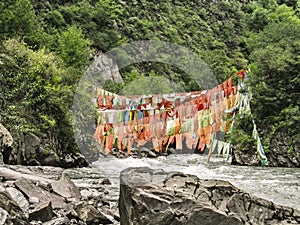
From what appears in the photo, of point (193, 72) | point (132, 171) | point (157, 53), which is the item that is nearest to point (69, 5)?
point (157, 53)

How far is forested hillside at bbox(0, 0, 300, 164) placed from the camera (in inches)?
601

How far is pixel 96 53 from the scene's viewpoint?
1467 inches

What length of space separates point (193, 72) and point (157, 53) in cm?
528

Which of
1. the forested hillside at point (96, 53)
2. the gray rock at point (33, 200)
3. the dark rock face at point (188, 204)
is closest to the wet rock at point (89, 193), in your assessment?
the gray rock at point (33, 200)

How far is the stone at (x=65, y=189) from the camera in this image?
25.6 ft

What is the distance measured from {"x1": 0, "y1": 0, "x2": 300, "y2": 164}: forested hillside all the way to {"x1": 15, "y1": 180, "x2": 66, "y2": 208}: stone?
6.10 m

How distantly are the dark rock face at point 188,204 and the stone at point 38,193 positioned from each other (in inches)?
73.6

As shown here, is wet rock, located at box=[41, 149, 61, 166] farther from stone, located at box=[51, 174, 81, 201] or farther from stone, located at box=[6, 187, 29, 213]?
stone, located at box=[6, 187, 29, 213]

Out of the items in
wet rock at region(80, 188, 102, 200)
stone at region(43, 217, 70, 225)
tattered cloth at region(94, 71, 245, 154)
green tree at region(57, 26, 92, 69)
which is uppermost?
green tree at region(57, 26, 92, 69)

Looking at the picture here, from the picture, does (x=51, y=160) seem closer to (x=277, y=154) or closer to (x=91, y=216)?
(x=91, y=216)

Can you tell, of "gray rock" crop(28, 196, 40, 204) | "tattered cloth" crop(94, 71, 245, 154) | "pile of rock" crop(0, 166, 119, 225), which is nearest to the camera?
"pile of rock" crop(0, 166, 119, 225)

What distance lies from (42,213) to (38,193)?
1144 millimetres

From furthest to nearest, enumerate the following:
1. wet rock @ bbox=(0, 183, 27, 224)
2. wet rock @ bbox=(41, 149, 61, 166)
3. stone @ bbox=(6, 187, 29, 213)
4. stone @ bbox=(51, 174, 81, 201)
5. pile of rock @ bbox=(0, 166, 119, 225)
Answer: wet rock @ bbox=(41, 149, 61, 166) → stone @ bbox=(51, 174, 81, 201) → stone @ bbox=(6, 187, 29, 213) → pile of rock @ bbox=(0, 166, 119, 225) → wet rock @ bbox=(0, 183, 27, 224)

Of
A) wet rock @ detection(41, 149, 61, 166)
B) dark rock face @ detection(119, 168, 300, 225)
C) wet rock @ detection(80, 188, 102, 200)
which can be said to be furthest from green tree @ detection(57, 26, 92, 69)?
dark rock face @ detection(119, 168, 300, 225)
